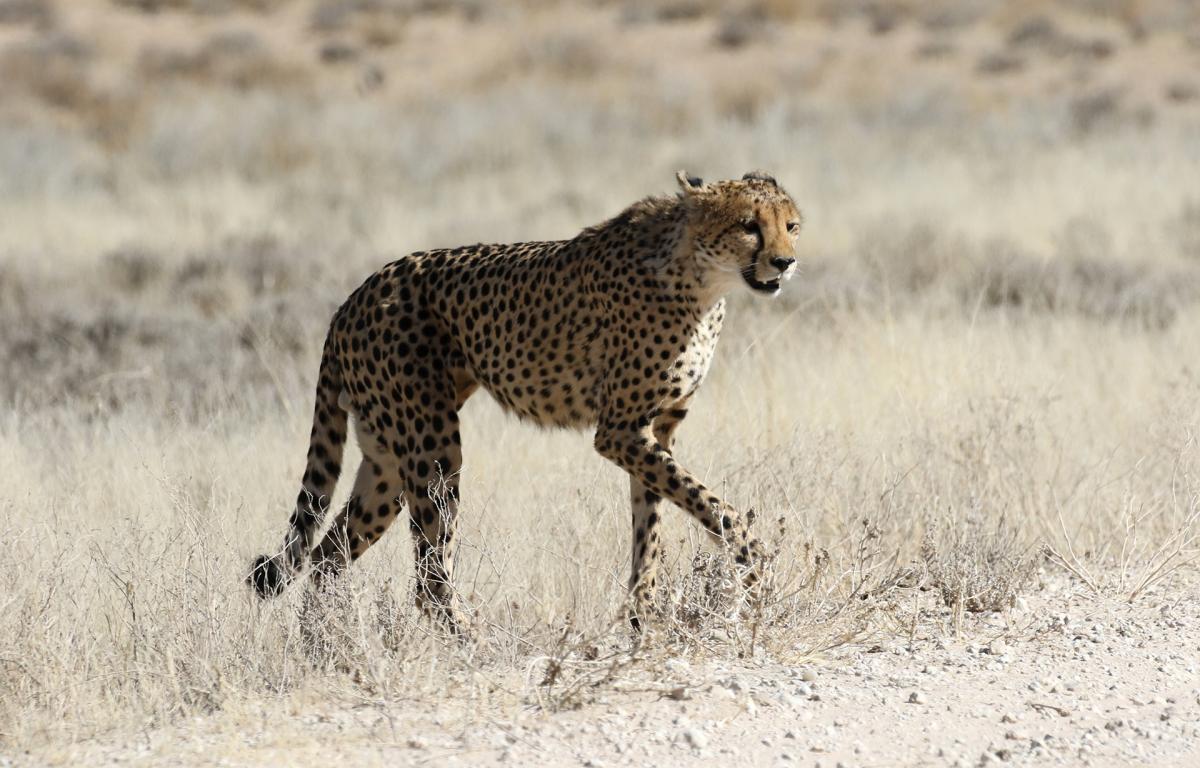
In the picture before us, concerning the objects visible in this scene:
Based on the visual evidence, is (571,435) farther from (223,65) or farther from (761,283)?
(223,65)

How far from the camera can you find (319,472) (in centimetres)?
506

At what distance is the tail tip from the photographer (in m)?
4.58

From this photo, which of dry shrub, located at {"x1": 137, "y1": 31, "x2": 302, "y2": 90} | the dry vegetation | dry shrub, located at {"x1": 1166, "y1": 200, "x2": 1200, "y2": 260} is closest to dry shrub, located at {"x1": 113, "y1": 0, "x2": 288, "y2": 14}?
dry shrub, located at {"x1": 137, "y1": 31, "x2": 302, "y2": 90}

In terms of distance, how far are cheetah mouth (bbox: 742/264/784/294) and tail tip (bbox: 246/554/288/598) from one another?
1500mm

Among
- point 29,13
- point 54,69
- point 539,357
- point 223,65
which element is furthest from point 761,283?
point 29,13

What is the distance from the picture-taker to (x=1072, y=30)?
26.5 m

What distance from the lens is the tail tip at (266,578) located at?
180 inches

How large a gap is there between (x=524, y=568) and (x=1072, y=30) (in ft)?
78.1

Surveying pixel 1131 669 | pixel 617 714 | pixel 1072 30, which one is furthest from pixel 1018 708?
pixel 1072 30

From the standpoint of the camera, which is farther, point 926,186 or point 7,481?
point 926,186

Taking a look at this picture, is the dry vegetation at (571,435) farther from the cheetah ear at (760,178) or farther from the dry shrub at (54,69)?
the cheetah ear at (760,178)

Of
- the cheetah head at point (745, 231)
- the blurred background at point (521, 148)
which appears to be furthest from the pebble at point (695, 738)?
the blurred background at point (521, 148)

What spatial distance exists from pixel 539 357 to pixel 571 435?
1.80 metres

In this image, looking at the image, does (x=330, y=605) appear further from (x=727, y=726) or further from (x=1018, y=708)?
(x=1018, y=708)
